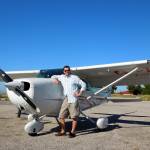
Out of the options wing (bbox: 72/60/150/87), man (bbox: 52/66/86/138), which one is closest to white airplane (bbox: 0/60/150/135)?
wing (bbox: 72/60/150/87)

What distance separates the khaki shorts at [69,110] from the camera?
7.48m

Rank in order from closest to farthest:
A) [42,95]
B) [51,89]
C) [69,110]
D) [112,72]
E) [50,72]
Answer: [42,95] → [69,110] → [51,89] → [50,72] → [112,72]

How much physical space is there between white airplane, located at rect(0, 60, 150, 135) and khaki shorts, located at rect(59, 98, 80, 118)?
359mm

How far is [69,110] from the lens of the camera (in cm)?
762

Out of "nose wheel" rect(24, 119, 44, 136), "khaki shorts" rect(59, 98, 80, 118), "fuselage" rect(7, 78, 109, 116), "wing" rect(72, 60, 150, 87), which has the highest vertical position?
"wing" rect(72, 60, 150, 87)

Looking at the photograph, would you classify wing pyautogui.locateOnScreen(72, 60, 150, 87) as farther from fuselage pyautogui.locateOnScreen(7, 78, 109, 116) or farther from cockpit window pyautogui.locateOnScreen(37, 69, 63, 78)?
fuselage pyautogui.locateOnScreen(7, 78, 109, 116)

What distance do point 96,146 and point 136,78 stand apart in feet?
18.0

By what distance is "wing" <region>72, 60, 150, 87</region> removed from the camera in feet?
30.6

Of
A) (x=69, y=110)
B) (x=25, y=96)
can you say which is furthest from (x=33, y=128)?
(x=69, y=110)

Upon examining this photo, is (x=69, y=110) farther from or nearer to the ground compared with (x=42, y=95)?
nearer to the ground

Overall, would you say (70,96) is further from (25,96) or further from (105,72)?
(105,72)

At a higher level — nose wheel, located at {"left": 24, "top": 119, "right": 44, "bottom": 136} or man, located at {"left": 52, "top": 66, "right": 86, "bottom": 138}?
man, located at {"left": 52, "top": 66, "right": 86, "bottom": 138}

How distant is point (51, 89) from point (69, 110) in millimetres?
713

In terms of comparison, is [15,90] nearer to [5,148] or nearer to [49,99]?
[49,99]
